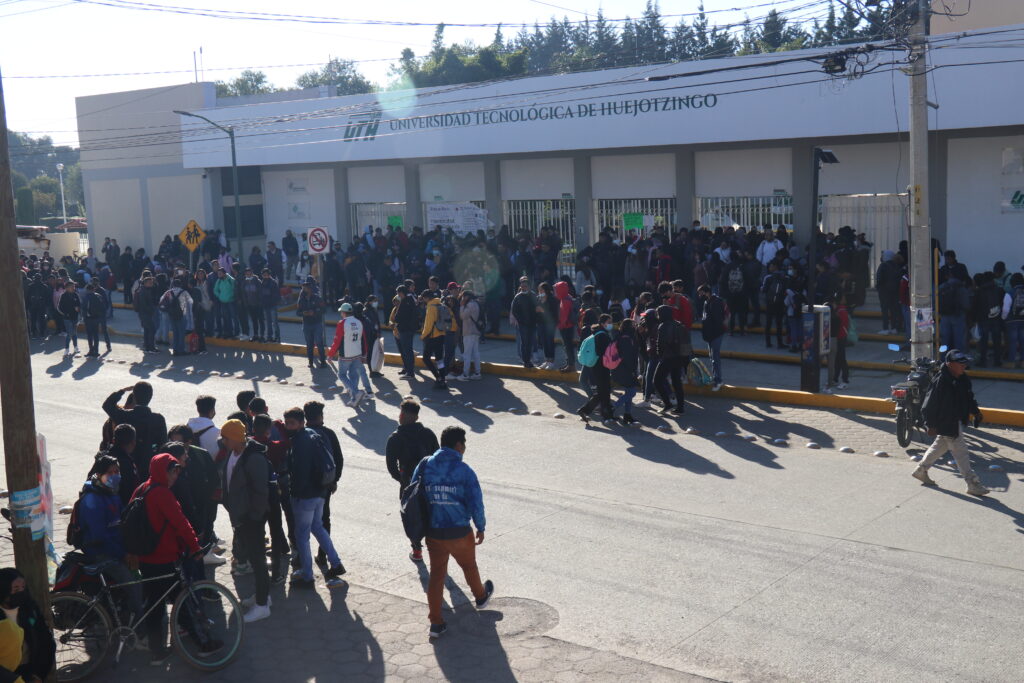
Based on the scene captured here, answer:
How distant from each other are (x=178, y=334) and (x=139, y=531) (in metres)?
15.4

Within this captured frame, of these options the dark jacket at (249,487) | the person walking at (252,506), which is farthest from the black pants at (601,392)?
the dark jacket at (249,487)

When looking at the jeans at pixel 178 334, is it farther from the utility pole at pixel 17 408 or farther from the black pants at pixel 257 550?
the utility pole at pixel 17 408

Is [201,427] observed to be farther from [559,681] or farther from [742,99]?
[742,99]

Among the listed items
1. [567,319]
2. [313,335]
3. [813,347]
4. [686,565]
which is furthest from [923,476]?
[313,335]

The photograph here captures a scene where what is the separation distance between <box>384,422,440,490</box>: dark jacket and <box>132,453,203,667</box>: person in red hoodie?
2245 mm

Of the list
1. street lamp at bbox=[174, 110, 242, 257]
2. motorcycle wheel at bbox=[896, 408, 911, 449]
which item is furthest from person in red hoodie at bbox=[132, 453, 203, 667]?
street lamp at bbox=[174, 110, 242, 257]

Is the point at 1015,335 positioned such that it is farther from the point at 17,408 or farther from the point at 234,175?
the point at 234,175

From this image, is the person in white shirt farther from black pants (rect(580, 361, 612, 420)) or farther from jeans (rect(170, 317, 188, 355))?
jeans (rect(170, 317, 188, 355))

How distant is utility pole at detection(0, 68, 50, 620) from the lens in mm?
6762

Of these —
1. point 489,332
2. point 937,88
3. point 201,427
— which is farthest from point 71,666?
point 937,88

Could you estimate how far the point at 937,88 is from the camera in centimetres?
1934

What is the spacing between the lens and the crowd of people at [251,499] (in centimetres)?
744

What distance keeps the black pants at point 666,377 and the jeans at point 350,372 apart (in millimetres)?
4649

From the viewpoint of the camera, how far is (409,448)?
30.6ft
